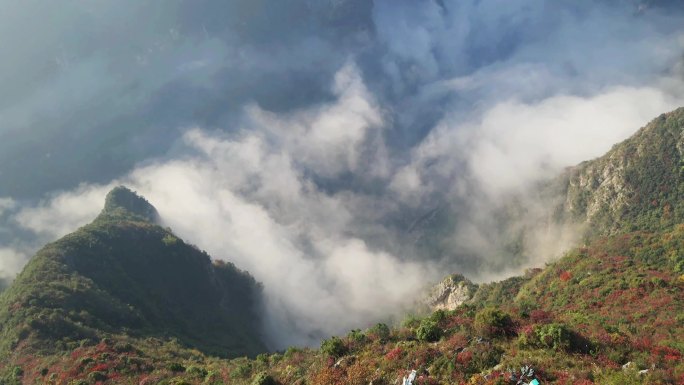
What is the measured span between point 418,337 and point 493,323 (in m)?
7.88

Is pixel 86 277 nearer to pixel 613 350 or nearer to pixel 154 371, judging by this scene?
pixel 154 371

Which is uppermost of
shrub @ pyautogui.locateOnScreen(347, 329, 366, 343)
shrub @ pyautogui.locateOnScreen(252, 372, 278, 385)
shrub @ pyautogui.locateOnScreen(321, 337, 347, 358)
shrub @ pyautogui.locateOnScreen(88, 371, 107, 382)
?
shrub @ pyautogui.locateOnScreen(347, 329, 366, 343)

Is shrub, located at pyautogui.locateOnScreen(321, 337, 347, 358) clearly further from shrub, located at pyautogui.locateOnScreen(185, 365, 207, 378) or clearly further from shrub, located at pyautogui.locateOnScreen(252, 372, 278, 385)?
shrub, located at pyautogui.locateOnScreen(185, 365, 207, 378)

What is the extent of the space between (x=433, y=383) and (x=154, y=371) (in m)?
58.1

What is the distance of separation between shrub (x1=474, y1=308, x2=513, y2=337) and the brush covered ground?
117 millimetres

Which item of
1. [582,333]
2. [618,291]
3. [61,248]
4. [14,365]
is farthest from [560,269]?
[61,248]

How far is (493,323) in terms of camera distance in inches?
1861

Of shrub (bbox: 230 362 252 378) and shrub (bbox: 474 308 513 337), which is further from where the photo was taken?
shrub (bbox: 230 362 252 378)

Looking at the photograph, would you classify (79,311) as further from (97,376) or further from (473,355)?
(473,355)

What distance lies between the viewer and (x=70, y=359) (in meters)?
92.4

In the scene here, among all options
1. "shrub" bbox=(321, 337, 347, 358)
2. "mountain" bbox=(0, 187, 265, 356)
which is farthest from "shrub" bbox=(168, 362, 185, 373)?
"mountain" bbox=(0, 187, 265, 356)

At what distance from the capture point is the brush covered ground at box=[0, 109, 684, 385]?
3962 cm

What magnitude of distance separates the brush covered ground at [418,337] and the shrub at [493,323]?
0.38 feet

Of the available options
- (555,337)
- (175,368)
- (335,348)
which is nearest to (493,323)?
(555,337)
